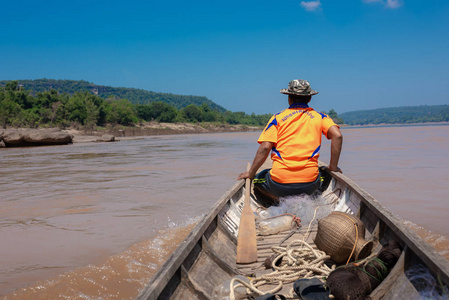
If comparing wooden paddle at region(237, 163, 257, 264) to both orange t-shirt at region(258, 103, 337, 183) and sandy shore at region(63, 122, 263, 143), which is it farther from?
sandy shore at region(63, 122, 263, 143)

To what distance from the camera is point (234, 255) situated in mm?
3445

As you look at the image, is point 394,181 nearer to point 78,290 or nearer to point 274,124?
point 274,124

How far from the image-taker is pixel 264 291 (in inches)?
97.0

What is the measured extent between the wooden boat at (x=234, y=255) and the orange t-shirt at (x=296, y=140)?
23.1 inches

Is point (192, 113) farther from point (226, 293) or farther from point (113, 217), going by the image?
point (226, 293)

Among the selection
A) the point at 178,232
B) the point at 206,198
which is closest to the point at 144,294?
the point at 178,232

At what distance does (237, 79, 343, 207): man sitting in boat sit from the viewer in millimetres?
4023

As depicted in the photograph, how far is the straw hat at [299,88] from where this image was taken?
4.12 m

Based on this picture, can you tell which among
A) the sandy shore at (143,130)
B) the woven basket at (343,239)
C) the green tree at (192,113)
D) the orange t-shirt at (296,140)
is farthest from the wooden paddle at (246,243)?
the green tree at (192,113)

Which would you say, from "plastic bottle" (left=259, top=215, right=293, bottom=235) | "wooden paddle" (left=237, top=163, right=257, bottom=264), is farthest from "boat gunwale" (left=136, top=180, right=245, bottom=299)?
"plastic bottle" (left=259, top=215, right=293, bottom=235)

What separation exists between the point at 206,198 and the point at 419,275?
19.5 ft

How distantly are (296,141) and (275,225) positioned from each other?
37.5 inches

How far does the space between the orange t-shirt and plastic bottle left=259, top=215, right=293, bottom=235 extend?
45cm

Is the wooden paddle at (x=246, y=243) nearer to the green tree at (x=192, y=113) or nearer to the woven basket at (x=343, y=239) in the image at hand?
the woven basket at (x=343, y=239)
